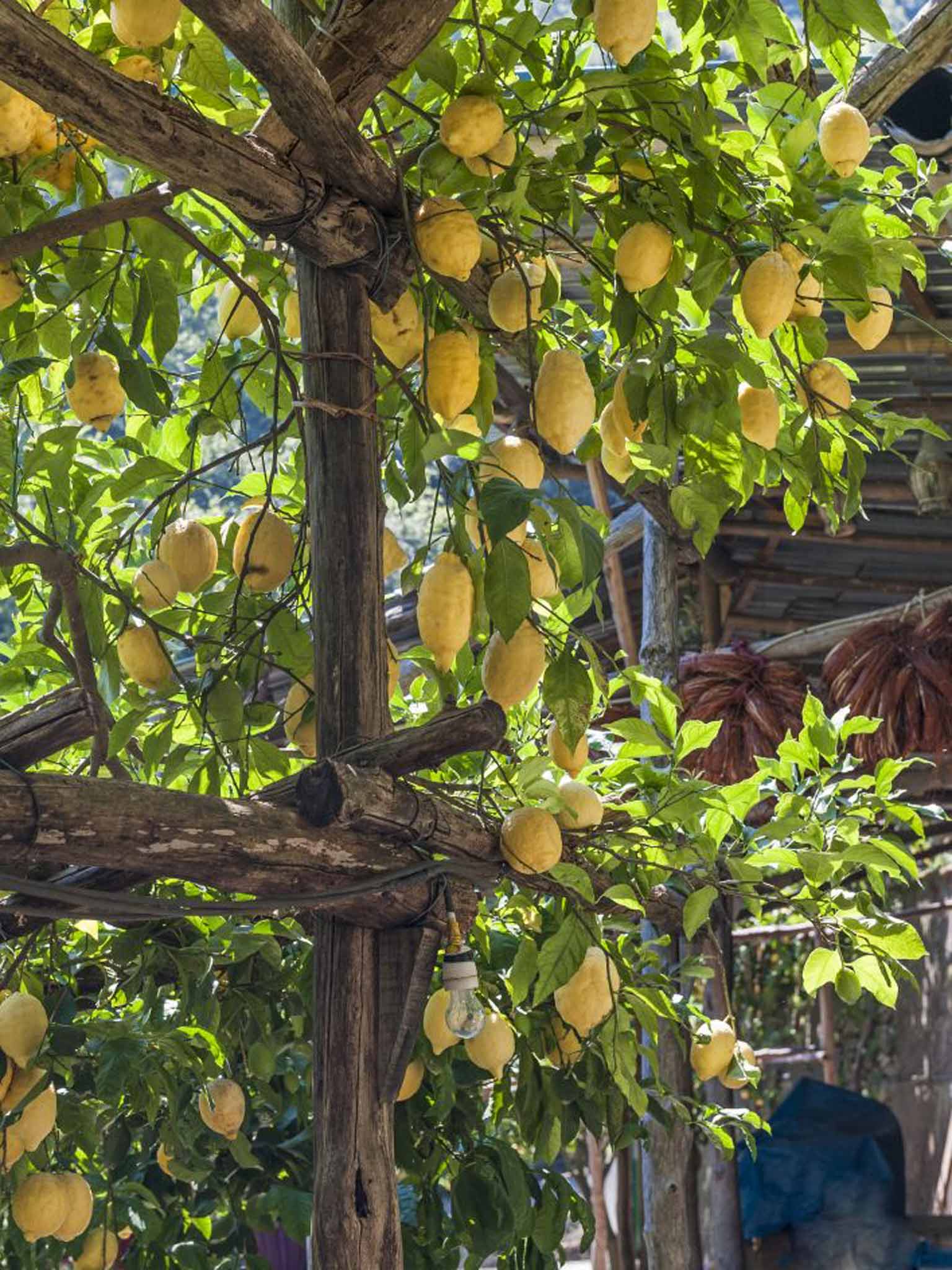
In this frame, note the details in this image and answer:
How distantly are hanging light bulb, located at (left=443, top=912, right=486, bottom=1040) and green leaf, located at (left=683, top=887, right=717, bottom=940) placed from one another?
0.35m

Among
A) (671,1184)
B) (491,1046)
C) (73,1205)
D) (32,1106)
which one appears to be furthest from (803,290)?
(671,1184)

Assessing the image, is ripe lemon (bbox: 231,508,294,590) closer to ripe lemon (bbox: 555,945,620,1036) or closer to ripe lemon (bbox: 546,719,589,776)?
ripe lemon (bbox: 546,719,589,776)

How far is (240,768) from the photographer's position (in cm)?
214

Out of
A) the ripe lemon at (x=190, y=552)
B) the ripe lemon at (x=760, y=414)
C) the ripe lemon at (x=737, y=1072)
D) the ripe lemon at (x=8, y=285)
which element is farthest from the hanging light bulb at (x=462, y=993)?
the ripe lemon at (x=737, y=1072)

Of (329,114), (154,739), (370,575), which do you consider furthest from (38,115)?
(154,739)

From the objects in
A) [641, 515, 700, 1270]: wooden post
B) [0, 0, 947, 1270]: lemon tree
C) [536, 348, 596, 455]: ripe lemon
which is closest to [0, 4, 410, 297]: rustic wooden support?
[0, 0, 947, 1270]: lemon tree

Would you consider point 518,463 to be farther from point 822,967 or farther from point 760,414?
point 822,967

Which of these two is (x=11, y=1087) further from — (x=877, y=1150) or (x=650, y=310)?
(x=877, y=1150)

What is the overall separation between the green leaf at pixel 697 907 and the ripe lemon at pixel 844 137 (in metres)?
0.94

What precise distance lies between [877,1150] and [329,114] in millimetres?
6081

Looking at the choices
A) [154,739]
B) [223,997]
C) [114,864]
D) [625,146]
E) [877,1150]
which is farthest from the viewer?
[877,1150]

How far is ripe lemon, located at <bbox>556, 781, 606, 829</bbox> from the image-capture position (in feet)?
6.95

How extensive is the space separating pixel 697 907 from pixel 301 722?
1.92 feet

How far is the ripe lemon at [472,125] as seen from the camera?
172 centimetres
